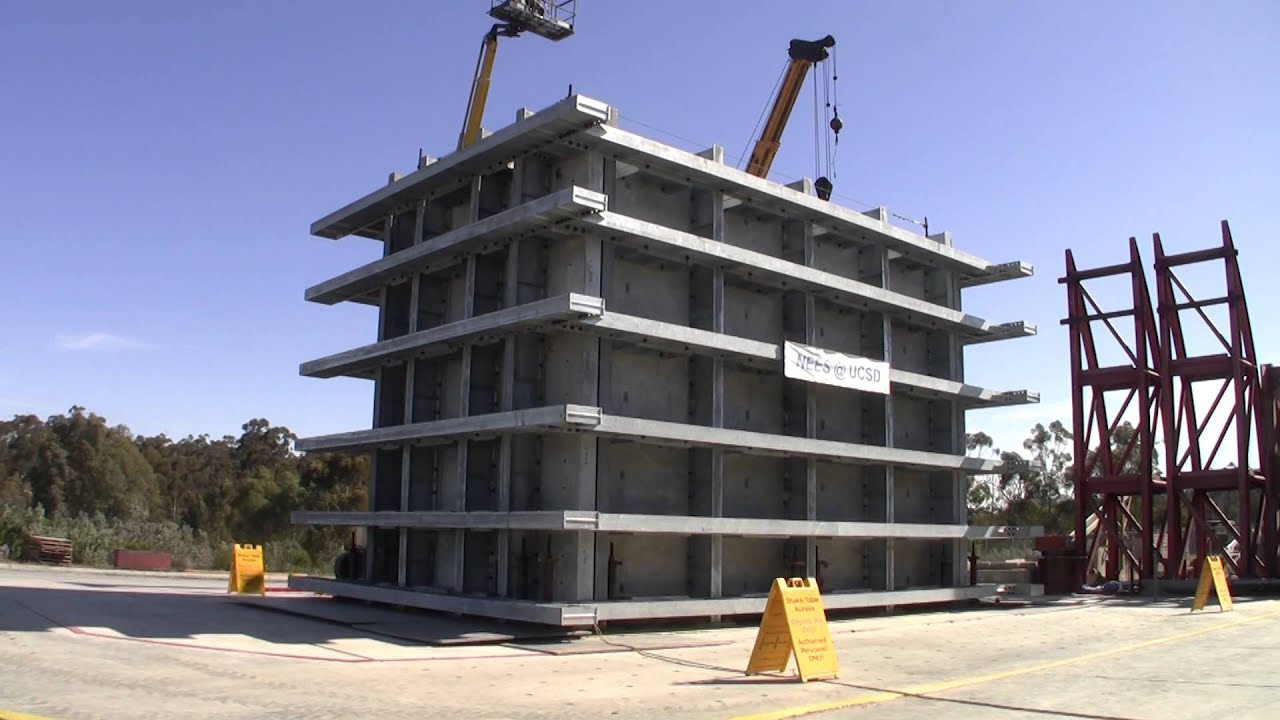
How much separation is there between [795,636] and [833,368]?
38.3ft

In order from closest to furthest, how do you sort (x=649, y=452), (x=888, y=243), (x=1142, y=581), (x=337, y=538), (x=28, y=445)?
1. (x=649, y=452)
2. (x=888, y=243)
3. (x=1142, y=581)
4. (x=337, y=538)
5. (x=28, y=445)

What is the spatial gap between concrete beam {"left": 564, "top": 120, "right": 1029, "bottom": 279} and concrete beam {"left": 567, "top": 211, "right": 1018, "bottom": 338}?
1189mm

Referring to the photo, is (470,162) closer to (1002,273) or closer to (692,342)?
(692,342)

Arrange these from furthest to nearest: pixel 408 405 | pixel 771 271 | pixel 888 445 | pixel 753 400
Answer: pixel 888 445 < pixel 753 400 < pixel 408 405 < pixel 771 271

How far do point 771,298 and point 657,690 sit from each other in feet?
44.5

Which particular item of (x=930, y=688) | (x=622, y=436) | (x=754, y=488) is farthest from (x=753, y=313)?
(x=930, y=688)

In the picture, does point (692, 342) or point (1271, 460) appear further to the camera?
point (1271, 460)

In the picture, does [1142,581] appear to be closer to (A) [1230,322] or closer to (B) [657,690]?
(A) [1230,322]

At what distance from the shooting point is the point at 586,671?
1411 cm

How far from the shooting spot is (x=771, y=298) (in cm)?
2450

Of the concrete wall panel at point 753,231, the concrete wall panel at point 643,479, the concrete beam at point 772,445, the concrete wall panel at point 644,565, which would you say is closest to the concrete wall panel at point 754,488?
the concrete beam at point 772,445

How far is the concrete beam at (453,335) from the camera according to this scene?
1802 cm

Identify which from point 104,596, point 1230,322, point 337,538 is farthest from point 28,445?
point 1230,322

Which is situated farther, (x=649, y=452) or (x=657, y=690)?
(x=649, y=452)
